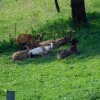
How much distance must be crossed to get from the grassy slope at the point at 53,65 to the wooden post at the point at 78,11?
0.42 meters

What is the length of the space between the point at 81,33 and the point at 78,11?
5.73 feet

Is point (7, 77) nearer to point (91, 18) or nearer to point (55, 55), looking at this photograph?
point (55, 55)

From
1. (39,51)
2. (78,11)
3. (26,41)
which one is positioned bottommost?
(39,51)

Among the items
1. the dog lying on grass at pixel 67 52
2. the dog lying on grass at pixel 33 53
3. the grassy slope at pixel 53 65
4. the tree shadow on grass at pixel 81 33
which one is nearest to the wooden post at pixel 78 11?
the tree shadow on grass at pixel 81 33

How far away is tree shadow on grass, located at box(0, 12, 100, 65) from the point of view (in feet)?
53.6

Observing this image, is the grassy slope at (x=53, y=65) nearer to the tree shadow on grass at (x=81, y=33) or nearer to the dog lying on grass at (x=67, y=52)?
the tree shadow on grass at (x=81, y=33)

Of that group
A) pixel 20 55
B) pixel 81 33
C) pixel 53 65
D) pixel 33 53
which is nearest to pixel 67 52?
pixel 53 65

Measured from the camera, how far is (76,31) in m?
20.0

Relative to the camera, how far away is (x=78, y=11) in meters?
20.9

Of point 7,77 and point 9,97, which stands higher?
point 9,97

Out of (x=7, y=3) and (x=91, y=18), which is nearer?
(x=91, y=18)

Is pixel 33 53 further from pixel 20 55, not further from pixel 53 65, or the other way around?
pixel 53 65

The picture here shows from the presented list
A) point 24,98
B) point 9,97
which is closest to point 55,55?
point 24,98

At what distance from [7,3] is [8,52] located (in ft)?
35.1
